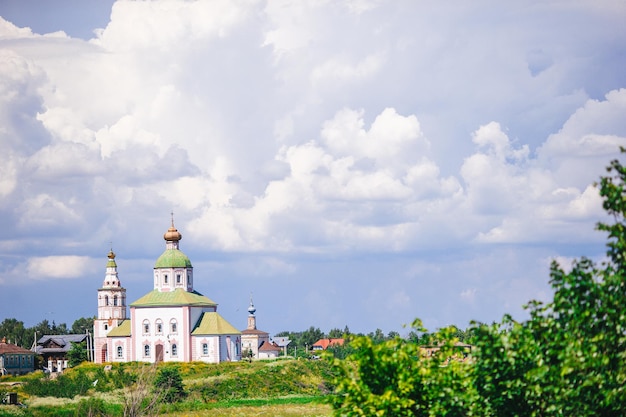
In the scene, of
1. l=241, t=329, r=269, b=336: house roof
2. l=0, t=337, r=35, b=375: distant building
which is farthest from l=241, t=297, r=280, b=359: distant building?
l=0, t=337, r=35, b=375: distant building

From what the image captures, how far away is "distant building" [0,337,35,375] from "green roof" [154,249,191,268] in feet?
75.6

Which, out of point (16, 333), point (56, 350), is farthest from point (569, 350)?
point (16, 333)

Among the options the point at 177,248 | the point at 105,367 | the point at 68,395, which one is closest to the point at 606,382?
the point at 68,395

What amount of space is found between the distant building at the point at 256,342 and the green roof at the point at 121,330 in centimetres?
3382

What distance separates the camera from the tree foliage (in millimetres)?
21406

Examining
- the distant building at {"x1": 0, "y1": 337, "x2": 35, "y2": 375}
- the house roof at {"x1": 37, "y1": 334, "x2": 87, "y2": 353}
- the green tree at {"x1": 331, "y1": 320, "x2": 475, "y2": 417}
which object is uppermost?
the house roof at {"x1": 37, "y1": 334, "x2": 87, "y2": 353}

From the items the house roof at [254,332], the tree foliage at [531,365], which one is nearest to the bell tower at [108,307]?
the house roof at [254,332]

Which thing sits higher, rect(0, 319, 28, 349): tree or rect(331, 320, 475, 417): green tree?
rect(0, 319, 28, 349): tree

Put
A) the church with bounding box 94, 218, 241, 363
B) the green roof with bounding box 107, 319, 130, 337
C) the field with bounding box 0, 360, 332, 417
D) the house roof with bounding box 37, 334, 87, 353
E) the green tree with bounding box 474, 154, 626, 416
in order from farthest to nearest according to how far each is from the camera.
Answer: the house roof with bounding box 37, 334, 87, 353 → the green roof with bounding box 107, 319, 130, 337 → the church with bounding box 94, 218, 241, 363 → the field with bounding box 0, 360, 332, 417 → the green tree with bounding box 474, 154, 626, 416

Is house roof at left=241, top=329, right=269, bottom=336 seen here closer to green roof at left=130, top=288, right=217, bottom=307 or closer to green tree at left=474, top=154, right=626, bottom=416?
green roof at left=130, top=288, right=217, bottom=307

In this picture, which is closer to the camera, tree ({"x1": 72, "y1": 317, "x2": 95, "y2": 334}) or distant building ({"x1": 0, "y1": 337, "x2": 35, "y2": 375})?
distant building ({"x1": 0, "y1": 337, "x2": 35, "y2": 375})

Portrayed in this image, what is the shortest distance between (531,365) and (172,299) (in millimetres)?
83693

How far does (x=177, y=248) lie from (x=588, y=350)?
91637 millimetres

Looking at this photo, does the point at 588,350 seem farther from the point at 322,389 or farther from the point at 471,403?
the point at 322,389
